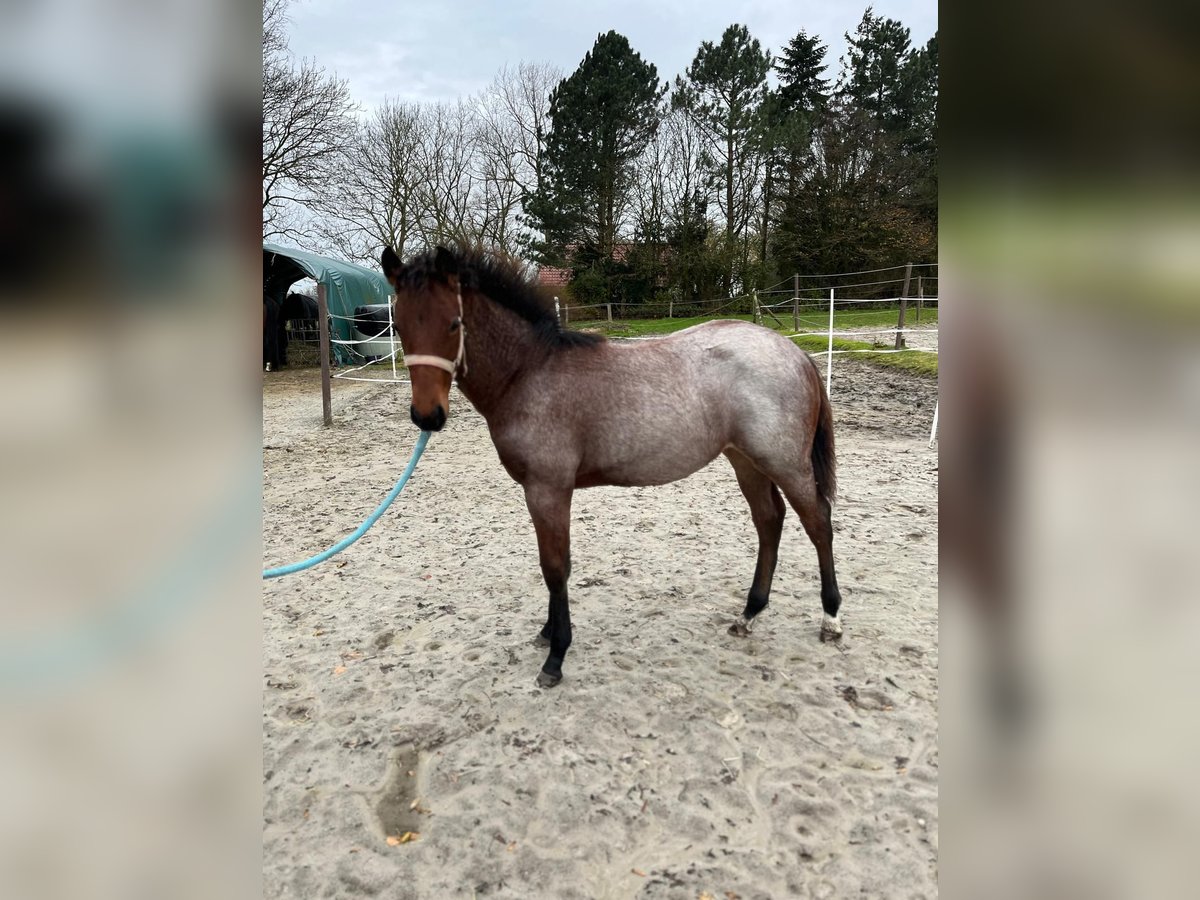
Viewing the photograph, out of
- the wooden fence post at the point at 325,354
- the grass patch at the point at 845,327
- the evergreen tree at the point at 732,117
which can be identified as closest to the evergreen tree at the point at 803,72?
the evergreen tree at the point at 732,117

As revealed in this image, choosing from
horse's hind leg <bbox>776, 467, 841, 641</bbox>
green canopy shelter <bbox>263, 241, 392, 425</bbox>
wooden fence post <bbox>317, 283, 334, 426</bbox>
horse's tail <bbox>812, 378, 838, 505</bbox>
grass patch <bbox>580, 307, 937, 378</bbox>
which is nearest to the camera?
horse's hind leg <bbox>776, 467, 841, 641</bbox>

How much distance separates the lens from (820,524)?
3.00 metres

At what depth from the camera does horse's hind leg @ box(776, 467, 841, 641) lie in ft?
9.57

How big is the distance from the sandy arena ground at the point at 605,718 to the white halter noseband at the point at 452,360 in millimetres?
1373

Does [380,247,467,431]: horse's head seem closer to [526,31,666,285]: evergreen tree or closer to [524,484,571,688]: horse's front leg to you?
[524,484,571,688]: horse's front leg

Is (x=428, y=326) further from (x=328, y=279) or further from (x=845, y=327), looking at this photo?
(x=845, y=327)

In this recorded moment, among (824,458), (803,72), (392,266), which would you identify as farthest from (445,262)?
(803,72)

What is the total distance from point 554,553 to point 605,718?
0.69 metres
